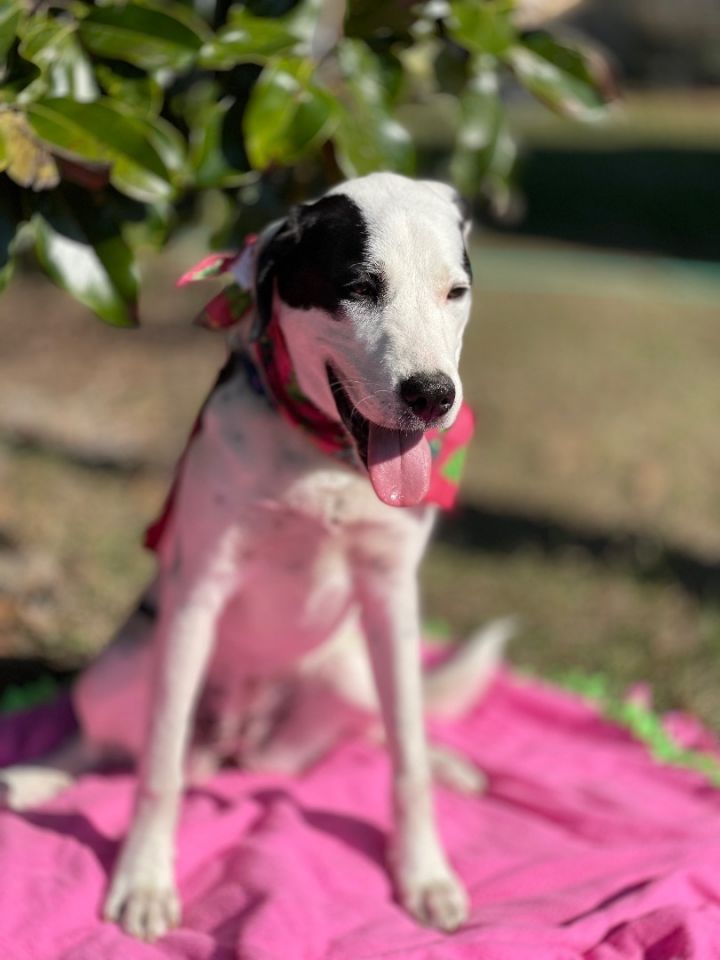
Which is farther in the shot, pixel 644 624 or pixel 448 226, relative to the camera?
pixel 644 624

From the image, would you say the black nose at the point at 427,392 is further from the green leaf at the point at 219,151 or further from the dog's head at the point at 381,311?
the green leaf at the point at 219,151

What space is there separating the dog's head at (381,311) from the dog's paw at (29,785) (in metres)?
1.28

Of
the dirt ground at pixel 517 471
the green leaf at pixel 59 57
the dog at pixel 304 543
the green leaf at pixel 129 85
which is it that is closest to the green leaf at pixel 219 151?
the green leaf at pixel 129 85

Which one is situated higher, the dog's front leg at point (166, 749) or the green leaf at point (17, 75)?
the green leaf at point (17, 75)

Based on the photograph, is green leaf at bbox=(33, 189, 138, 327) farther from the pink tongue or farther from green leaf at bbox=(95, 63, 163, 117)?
the pink tongue

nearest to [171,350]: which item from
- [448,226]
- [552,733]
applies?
[552,733]

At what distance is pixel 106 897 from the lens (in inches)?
93.6

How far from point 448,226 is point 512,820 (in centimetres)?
158

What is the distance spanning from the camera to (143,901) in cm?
233

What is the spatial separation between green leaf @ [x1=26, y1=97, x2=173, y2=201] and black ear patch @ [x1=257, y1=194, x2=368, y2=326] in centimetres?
32

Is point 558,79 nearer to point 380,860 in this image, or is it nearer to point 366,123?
point 366,123

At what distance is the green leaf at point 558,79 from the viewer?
264 cm

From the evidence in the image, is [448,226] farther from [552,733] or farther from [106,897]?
[552,733]

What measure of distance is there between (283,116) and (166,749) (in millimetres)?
1308
